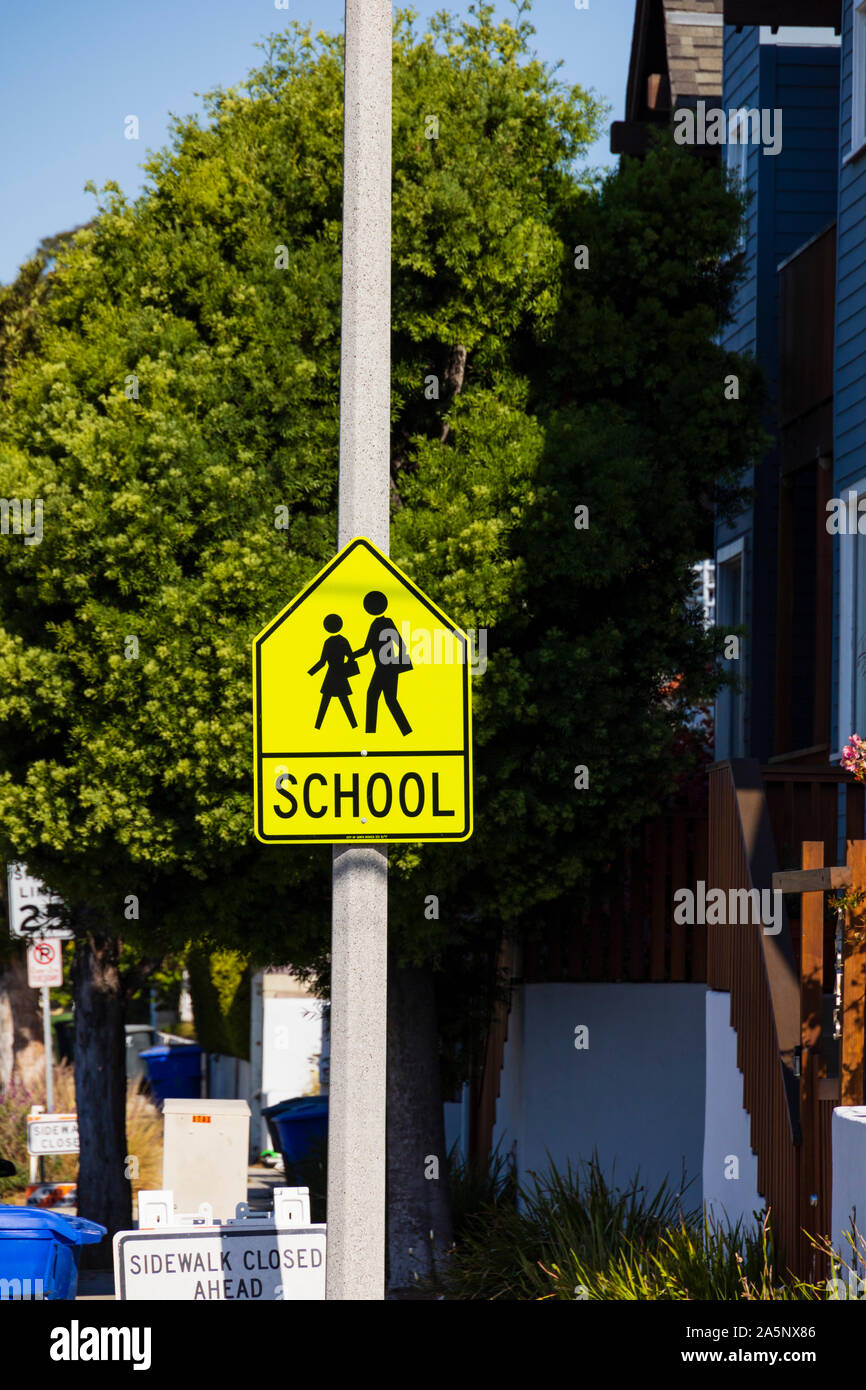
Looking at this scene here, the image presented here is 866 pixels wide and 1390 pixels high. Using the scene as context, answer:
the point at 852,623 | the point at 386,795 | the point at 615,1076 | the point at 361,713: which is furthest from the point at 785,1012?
the point at 615,1076

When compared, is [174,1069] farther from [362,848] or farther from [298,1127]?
[362,848]

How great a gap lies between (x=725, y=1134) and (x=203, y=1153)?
3.79m

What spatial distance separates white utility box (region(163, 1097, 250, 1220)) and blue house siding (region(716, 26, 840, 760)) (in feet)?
Result: 17.7

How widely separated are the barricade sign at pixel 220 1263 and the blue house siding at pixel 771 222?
7128 millimetres

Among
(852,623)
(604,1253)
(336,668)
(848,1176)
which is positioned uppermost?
(852,623)

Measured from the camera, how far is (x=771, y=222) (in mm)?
14305

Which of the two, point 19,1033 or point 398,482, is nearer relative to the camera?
point 398,482

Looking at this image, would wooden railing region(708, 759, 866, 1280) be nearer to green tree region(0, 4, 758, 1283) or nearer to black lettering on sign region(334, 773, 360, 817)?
green tree region(0, 4, 758, 1283)

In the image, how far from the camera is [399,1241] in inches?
495

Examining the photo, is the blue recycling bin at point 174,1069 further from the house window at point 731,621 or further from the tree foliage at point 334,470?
the tree foliage at point 334,470

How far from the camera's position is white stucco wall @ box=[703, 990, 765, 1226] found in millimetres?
8500

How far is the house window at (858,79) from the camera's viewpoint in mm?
11727

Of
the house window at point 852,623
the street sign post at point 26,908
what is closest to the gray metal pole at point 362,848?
the house window at point 852,623

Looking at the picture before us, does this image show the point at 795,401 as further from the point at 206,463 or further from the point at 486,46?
the point at 206,463
